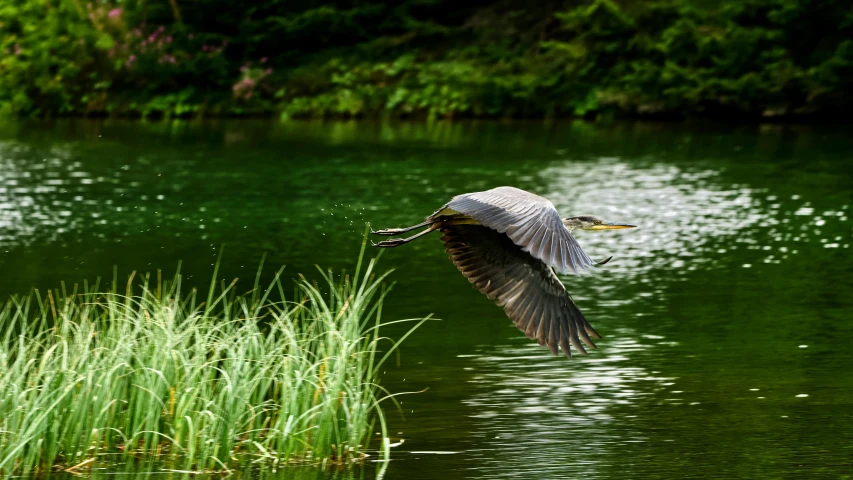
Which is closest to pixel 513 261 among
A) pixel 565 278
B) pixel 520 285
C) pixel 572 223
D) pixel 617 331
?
pixel 520 285

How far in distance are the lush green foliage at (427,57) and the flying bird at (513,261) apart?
2099 centimetres

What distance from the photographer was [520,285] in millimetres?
5867

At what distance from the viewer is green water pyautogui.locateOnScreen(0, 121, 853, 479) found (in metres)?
6.82

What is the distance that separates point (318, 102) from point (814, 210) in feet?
56.1

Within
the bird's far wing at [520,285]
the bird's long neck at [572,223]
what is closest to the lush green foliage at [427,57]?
the bird's long neck at [572,223]

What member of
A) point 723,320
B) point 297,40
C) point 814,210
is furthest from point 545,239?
point 297,40

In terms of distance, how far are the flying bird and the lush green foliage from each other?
2099 centimetres

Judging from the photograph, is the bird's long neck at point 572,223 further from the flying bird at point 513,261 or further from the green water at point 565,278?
the green water at point 565,278

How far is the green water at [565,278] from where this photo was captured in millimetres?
6824

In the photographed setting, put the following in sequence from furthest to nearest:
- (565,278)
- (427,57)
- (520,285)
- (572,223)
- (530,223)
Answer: (427,57) → (565,278) → (572,223) → (520,285) → (530,223)

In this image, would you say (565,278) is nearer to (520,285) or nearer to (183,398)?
(520,285)

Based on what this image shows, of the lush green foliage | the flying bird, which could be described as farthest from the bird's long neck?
the lush green foliage

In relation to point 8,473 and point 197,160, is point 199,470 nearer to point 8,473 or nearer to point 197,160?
point 8,473

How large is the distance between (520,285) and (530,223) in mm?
826
